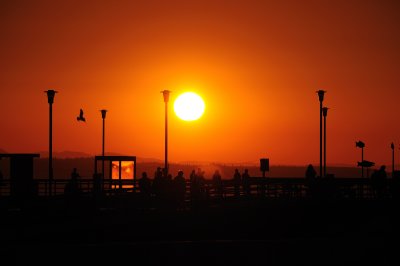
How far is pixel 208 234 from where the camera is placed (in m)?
17.5

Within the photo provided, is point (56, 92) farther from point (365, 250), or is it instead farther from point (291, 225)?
point (365, 250)

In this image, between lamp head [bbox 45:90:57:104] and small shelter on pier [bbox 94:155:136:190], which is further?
small shelter on pier [bbox 94:155:136:190]

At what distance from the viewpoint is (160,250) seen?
859cm

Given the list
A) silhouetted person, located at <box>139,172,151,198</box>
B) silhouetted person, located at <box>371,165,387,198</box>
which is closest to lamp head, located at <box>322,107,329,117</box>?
silhouetted person, located at <box>371,165,387,198</box>

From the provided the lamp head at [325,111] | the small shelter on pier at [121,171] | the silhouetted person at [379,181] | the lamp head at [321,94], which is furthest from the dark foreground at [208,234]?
the lamp head at [325,111]

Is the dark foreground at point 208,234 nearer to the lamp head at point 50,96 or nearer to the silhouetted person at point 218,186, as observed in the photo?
the silhouetted person at point 218,186

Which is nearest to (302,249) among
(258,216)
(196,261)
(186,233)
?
(196,261)

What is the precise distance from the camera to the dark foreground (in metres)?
8.20

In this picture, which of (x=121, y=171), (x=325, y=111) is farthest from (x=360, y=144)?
(x=121, y=171)

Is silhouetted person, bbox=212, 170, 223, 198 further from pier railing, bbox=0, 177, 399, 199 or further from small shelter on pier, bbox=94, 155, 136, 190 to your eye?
small shelter on pier, bbox=94, 155, 136, 190

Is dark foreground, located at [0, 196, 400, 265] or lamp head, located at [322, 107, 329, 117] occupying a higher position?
lamp head, located at [322, 107, 329, 117]

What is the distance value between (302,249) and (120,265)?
228cm

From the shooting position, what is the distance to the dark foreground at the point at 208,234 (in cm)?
820

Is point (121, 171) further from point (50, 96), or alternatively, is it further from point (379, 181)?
point (379, 181)
